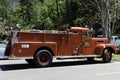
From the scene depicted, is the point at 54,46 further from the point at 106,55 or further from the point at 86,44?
the point at 106,55

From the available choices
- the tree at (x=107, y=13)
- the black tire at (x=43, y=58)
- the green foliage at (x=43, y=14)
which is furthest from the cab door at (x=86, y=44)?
the green foliage at (x=43, y=14)

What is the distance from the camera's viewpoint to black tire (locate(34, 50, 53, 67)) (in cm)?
1781

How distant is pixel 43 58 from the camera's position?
18.2 m

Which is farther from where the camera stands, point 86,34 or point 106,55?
point 106,55

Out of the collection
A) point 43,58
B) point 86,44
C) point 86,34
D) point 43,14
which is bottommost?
point 43,58

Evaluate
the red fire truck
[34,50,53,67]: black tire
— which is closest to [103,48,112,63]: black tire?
the red fire truck

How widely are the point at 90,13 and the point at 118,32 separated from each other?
445 centimetres

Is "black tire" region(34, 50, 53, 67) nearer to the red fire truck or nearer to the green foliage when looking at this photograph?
the red fire truck

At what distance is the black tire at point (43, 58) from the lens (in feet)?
58.4

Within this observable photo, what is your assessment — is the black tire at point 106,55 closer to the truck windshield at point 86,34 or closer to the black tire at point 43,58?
the truck windshield at point 86,34

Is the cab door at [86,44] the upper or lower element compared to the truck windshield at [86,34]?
lower

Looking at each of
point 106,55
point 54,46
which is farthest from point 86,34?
point 54,46

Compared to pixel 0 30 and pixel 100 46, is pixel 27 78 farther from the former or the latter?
pixel 0 30

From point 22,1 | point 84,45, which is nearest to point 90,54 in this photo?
point 84,45
